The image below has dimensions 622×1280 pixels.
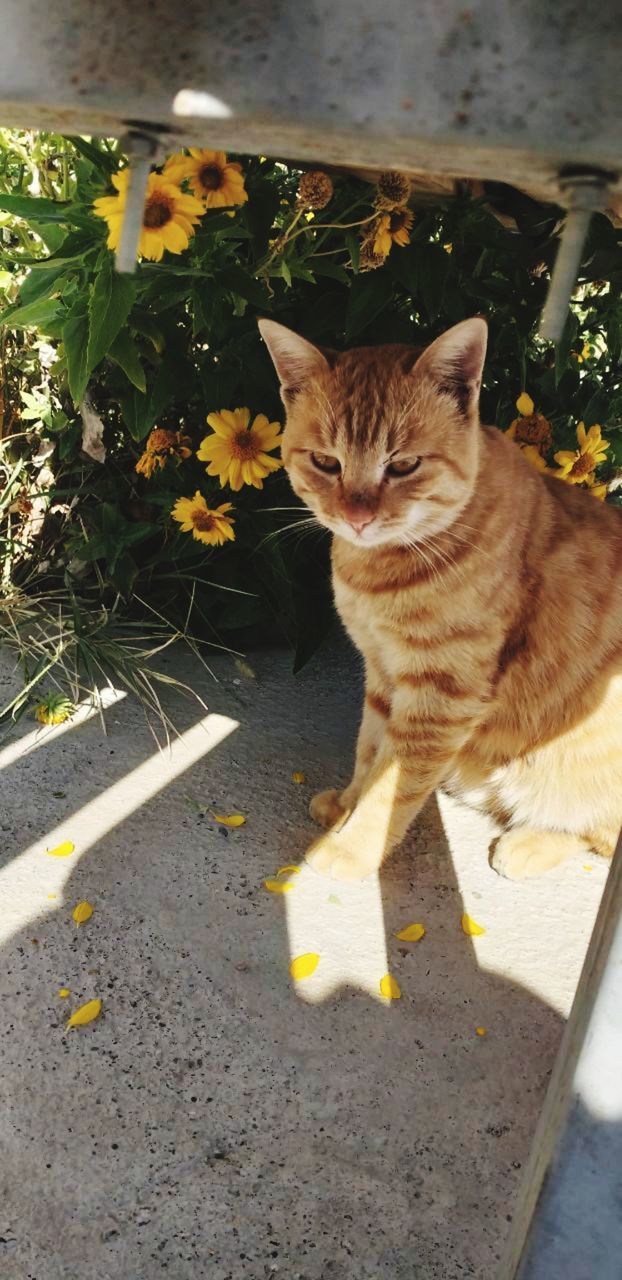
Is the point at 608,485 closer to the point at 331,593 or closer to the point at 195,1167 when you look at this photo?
the point at 331,593

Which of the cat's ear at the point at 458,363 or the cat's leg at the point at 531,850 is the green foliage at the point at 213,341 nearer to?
the cat's ear at the point at 458,363

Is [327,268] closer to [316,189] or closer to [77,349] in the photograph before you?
[316,189]

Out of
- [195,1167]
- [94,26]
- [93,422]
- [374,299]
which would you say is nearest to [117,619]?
[93,422]

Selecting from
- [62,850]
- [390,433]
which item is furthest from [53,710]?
[390,433]

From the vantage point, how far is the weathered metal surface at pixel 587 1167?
0.92 meters

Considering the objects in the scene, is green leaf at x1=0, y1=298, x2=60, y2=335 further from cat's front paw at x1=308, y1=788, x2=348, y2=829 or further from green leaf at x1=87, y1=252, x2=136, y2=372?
cat's front paw at x1=308, y1=788, x2=348, y2=829

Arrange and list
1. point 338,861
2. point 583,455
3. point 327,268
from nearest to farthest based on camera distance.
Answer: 1. point 338,861
2. point 327,268
3. point 583,455

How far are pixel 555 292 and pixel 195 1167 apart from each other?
58.5 inches

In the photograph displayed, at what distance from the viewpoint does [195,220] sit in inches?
74.5

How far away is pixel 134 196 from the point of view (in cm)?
80

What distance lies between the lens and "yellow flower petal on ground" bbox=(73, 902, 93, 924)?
1.99 metres

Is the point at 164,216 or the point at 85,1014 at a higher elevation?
the point at 164,216

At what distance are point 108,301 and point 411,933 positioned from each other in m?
1.54

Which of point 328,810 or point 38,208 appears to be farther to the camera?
point 328,810
